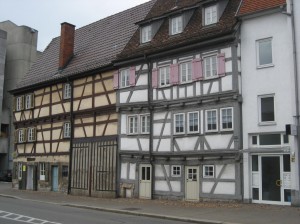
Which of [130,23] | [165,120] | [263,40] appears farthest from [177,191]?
[130,23]

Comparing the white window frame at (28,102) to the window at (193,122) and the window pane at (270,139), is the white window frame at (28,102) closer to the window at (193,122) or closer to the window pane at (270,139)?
the window at (193,122)

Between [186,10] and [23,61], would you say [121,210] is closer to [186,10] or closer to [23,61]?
[186,10]

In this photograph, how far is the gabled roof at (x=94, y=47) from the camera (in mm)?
28609

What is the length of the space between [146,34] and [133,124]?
5441 millimetres

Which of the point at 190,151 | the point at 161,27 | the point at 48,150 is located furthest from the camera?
the point at 48,150

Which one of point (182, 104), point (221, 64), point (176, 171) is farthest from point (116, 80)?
point (221, 64)

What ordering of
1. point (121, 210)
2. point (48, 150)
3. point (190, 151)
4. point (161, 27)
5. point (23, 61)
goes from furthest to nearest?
point (23, 61)
point (48, 150)
point (161, 27)
point (190, 151)
point (121, 210)

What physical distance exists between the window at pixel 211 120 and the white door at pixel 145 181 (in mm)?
4560

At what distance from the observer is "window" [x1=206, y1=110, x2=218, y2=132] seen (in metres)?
21.2

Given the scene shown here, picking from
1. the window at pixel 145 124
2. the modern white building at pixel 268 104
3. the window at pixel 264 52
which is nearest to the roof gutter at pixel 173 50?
the modern white building at pixel 268 104

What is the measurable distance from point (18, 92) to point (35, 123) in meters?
3.96

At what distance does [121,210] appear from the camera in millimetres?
18719

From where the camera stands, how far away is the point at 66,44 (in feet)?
108

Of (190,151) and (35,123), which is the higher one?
(35,123)
